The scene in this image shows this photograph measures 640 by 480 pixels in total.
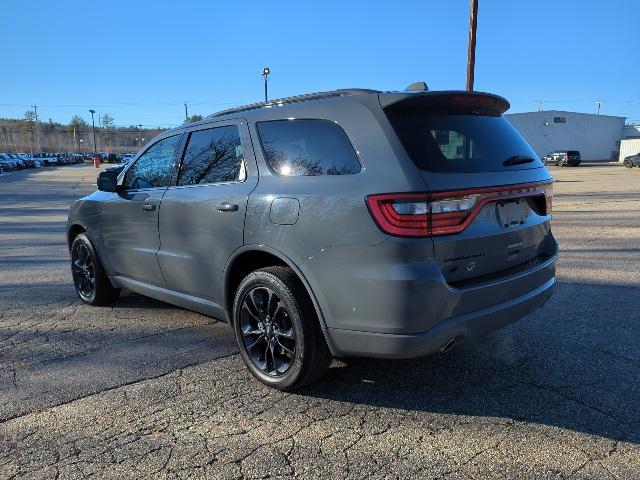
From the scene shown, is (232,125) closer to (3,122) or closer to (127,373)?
(127,373)

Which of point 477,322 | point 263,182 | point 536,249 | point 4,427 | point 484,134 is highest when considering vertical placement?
point 484,134

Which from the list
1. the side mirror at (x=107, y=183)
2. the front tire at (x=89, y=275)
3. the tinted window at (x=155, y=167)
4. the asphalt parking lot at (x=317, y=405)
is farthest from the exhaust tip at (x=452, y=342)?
the front tire at (x=89, y=275)

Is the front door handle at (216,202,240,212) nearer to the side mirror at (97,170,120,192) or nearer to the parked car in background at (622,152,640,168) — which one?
the side mirror at (97,170,120,192)

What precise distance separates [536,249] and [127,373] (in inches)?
115

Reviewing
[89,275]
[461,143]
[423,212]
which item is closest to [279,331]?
[423,212]

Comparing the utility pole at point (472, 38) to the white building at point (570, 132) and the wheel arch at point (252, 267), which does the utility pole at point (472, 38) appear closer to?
the wheel arch at point (252, 267)

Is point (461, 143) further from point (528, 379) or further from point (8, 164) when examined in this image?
point (8, 164)

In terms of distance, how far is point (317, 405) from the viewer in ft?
10.3

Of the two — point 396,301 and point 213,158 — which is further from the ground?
point 213,158

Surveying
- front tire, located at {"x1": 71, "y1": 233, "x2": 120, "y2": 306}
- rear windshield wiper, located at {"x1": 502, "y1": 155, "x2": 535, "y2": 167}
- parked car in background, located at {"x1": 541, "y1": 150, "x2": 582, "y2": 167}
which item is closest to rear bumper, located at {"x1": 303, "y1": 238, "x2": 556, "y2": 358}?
rear windshield wiper, located at {"x1": 502, "y1": 155, "x2": 535, "y2": 167}

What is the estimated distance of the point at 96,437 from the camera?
281 cm

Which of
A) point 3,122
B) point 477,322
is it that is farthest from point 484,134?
point 3,122

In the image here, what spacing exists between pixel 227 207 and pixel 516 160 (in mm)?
1910

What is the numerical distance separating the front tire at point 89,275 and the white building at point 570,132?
68859 mm
